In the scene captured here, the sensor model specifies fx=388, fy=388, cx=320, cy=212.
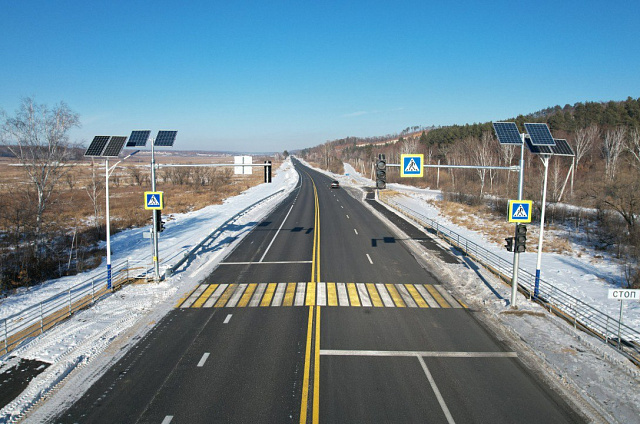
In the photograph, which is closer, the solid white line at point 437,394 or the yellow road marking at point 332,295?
the solid white line at point 437,394

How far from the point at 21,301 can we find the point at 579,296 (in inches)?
1060

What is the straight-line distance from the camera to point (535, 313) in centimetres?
1539

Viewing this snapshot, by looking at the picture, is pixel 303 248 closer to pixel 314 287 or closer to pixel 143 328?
pixel 314 287

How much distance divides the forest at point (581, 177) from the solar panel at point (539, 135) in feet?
34.3

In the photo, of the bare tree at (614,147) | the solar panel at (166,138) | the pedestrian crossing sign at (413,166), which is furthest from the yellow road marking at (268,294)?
the bare tree at (614,147)

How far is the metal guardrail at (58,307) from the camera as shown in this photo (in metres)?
13.1

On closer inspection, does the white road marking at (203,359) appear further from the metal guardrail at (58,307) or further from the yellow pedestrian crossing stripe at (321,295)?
the metal guardrail at (58,307)

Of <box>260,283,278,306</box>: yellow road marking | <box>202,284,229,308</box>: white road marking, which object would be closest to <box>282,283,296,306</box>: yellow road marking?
<box>260,283,278,306</box>: yellow road marking

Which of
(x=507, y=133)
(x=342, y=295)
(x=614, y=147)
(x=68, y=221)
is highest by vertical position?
(x=614, y=147)

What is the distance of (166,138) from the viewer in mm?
21672

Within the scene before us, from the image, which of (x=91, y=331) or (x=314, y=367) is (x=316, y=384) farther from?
(x=91, y=331)

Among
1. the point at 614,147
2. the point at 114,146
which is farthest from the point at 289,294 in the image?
the point at 614,147

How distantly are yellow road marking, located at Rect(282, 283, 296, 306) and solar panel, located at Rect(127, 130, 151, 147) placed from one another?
10485mm

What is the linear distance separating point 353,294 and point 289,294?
2.92 meters
